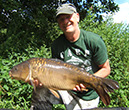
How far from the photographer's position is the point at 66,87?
2008 mm

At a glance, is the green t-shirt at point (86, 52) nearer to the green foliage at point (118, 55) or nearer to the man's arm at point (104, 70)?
the man's arm at point (104, 70)

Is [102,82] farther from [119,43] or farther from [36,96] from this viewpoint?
[119,43]

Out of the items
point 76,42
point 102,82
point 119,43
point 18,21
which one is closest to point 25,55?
point 18,21

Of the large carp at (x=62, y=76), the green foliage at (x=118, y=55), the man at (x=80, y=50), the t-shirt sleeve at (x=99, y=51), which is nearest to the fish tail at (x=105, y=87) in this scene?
the large carp at (x=62, y=76)

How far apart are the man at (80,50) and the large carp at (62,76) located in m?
0.21

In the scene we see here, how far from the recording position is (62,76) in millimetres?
1979

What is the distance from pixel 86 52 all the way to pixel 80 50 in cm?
10

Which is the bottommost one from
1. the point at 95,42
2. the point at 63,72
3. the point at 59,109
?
the point at 59,109

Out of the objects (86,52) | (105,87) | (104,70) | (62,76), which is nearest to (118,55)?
(104,70)

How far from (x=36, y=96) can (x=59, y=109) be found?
48.4 inches

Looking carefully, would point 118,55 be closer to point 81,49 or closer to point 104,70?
point 104,70

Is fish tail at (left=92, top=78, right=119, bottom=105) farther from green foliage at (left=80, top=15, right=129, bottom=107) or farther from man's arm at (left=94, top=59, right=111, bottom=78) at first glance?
green foliage at (left=80, top=15, right=129, bottom=107)

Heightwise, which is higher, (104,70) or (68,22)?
(68,22)

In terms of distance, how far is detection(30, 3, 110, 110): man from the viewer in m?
2.23
